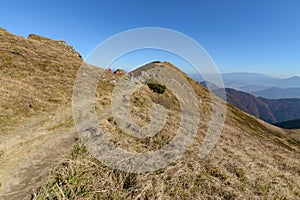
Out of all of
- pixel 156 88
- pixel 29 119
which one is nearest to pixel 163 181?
pixel 29 119

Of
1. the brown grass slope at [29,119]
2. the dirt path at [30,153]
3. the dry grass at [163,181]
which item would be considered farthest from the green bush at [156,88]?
the dry grass at [163,181]

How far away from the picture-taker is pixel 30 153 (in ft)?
29.1

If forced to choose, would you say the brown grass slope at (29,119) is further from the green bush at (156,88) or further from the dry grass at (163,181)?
the green bush at (156,88)

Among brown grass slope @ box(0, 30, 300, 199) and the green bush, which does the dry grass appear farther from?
the green bush

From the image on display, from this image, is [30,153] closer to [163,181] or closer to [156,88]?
[163,181]

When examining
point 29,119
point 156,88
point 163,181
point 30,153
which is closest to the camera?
point 163,181

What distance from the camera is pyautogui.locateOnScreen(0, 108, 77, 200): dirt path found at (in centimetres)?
636

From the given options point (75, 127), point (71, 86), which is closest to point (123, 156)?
point (75, 127)

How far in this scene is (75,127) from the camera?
13.2 meters

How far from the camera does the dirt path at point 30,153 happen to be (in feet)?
20.9

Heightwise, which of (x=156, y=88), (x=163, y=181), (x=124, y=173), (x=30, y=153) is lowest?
(x=163, y=181)

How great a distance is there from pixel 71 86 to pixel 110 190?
66.2 ft

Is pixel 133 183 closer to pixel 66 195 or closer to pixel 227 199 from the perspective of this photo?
pixel 66 195

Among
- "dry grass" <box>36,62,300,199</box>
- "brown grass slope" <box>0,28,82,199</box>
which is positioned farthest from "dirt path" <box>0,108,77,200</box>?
"dry grass" <box>36,62,300,199</box>
